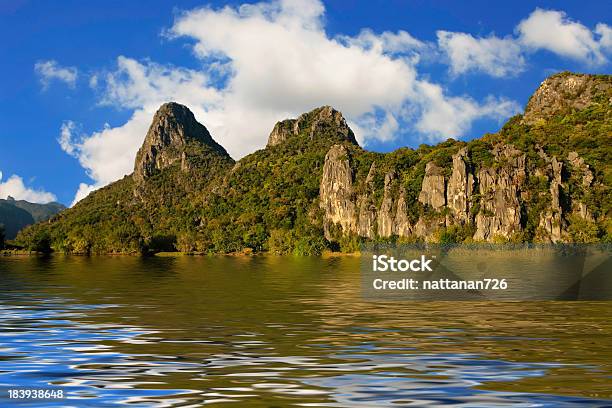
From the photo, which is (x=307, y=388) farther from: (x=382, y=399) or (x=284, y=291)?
(x=284, y=291)

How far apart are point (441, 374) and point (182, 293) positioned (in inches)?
1425

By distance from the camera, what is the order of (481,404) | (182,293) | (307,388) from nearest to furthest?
(481,404)
(307,388)
(182,293)

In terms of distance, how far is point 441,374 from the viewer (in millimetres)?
18359

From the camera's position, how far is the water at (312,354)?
52.4 ft

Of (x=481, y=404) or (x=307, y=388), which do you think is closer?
(x=481, y=404)

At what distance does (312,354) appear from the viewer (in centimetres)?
2175

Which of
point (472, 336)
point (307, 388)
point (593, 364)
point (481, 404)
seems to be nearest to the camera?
point (481, 404)

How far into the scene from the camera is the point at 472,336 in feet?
86.3

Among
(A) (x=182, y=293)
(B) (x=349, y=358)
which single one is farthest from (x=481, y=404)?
(A) (x=182, y=293)

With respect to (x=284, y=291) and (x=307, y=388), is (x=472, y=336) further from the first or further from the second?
(x=284, y=291)

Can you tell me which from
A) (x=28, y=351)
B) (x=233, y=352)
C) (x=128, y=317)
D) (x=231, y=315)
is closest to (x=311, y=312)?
(x=231, y=315)

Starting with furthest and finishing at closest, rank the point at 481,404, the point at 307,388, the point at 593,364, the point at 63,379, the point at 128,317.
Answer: the point at 128,317 < the point at 593,364 < the point at 63,379 < the point at 307,388 < the point at 481,404

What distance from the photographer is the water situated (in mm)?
15977

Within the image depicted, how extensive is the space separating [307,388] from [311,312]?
19.8m
